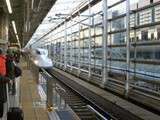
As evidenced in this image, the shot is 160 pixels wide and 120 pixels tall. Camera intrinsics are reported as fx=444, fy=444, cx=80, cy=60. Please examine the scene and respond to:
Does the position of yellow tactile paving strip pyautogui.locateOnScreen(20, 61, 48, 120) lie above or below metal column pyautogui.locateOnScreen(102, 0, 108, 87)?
below

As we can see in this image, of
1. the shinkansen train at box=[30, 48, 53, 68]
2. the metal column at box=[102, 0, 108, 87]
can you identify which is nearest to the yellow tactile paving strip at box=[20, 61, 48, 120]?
the metal column at box=[102, 0, 108, 87]

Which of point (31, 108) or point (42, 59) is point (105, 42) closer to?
point (31, 108)

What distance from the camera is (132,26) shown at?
14.4 meters

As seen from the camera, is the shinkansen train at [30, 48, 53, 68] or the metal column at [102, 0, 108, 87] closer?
the metal column at [102, 0, 108, 87]

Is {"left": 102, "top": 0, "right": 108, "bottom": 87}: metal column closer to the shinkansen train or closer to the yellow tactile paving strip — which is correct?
the yellow tactile paving strip

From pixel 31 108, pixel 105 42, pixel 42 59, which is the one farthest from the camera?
pixel 42 59

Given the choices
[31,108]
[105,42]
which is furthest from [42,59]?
[31,108]

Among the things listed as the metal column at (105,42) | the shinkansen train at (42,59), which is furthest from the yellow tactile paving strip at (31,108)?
the shinkansen train at (42,59)

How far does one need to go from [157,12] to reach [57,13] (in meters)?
19.0

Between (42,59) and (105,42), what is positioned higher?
(105,42)

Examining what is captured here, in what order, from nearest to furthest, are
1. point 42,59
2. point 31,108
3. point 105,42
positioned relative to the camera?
1. point 31,108
2. point 105,42
3. point 42,59

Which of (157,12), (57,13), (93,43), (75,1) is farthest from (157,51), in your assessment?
(57,13)

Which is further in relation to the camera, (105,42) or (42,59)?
(42,59)

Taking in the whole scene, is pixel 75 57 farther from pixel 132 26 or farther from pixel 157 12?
pixel 157 12
